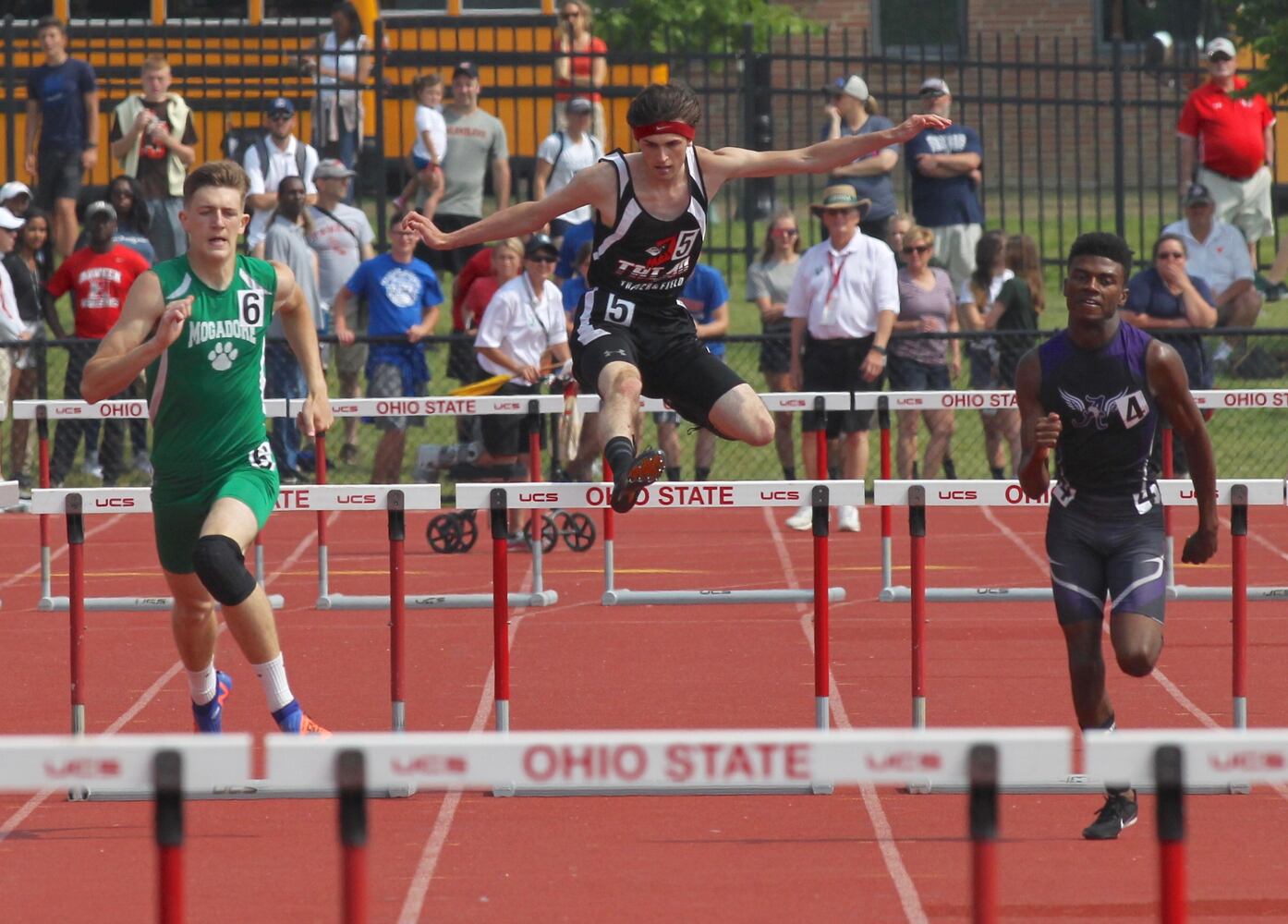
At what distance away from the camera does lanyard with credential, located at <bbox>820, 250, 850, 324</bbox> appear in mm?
14516

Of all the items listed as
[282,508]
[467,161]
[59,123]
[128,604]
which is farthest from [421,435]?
[282,508]

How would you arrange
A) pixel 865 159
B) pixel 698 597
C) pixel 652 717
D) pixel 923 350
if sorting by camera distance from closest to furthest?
pixel 652 717
pixel 698 597
pixel 923 350
pixel 865 159

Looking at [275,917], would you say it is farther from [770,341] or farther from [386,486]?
[770,341]

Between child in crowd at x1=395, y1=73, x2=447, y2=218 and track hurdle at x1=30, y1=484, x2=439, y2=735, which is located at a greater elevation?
child in crowd at x1=395, y1=73, x2=447, y2=218

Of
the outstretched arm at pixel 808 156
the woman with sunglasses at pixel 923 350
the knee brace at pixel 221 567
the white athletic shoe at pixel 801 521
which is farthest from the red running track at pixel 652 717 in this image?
the outstretched arm at pixel 808 156

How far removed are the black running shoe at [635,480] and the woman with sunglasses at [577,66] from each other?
1212 centimetres

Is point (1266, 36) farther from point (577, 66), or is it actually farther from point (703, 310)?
point (703, 310)

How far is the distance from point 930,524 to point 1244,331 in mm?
2581

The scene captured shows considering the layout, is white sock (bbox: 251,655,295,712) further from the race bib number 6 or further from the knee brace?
the race bib number 6

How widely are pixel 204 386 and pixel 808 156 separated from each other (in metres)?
2.29

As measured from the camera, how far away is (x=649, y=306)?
7.95 metres

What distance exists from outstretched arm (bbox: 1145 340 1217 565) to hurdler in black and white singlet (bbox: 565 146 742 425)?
5.44 feet

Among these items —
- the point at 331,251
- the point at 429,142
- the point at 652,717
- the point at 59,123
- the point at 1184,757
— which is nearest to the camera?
the point at 1184,757

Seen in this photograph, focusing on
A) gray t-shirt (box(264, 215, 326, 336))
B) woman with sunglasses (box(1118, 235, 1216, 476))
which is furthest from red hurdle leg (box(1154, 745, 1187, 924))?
gray t-shirt (box(264, 215, 326, 336))
